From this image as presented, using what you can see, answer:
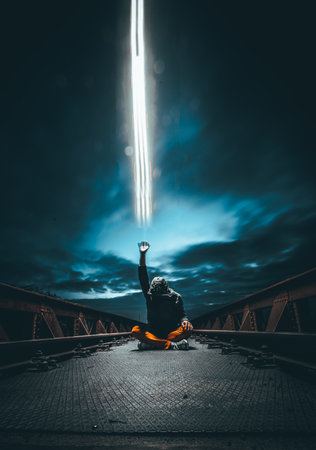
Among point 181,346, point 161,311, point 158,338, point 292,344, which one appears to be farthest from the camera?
point 161,311

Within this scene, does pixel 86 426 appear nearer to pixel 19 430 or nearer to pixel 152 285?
pixel 19 430

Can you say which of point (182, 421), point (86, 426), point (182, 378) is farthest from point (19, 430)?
point (182, 378)

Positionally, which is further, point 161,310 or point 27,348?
point 161,310

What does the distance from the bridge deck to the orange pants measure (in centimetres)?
281

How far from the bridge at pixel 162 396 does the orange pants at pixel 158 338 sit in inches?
77.3

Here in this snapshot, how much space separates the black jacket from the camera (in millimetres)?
6211

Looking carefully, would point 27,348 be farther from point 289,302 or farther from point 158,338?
point 289,302

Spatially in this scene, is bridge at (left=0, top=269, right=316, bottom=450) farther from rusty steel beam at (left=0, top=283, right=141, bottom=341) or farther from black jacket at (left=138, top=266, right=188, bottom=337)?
black jacket at (left=138, top=266, right=188, bottom=337)

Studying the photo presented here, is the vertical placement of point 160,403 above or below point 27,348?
below

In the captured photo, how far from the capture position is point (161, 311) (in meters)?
Answer: 6.30

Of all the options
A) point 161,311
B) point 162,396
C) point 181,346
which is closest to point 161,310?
point 161,311

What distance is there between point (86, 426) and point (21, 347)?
2315 mm

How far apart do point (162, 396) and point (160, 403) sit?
199 millimetres

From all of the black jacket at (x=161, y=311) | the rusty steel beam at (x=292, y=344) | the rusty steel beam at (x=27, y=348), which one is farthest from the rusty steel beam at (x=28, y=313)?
the rusty steel beam at (x=292, y=344)
